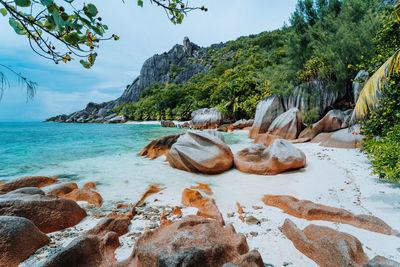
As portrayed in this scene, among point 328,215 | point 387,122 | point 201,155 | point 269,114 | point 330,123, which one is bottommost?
point 328,215

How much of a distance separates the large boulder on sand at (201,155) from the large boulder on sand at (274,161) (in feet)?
1.84

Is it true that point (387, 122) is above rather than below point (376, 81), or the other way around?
below

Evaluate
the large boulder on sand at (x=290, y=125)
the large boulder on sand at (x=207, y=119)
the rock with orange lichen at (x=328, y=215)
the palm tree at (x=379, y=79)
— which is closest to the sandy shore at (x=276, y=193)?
the rock with orange lichen at (x=328, y=215)

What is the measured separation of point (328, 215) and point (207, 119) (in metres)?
21.5

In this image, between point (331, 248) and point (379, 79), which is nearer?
point (331, 248)

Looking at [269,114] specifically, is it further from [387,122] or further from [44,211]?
[44,211]

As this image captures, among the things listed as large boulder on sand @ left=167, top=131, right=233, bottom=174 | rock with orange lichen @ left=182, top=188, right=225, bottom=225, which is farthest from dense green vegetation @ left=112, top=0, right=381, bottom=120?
rock with orange lichen @ left=182, top=188, right=225, bottom=225

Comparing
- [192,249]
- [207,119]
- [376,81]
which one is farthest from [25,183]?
[207,119]

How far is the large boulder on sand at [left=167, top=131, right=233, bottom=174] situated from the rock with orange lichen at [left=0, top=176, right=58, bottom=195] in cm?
403

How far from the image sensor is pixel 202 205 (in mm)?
3438

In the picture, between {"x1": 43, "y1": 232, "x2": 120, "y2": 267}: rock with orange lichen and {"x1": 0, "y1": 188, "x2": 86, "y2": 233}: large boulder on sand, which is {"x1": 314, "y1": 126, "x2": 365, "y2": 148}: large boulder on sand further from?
{"x1": 0, "y1": 188, "x2": 86, "y2": 233}: large boulder on sand

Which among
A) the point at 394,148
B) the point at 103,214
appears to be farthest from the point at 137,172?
the point at 394,148

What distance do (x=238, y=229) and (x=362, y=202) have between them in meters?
2.57

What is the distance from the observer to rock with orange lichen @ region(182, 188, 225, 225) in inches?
114
